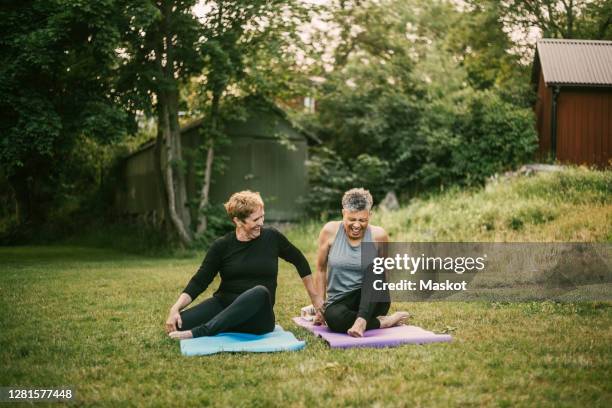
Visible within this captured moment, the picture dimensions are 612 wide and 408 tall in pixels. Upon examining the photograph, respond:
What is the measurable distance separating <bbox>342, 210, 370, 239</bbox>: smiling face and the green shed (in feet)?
43.9

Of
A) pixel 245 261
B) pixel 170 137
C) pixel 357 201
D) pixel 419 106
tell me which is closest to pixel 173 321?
pixel 245 261

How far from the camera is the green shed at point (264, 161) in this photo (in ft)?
66.0

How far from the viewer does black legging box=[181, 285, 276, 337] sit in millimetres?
5953

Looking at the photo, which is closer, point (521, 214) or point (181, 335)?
point (181, 335)

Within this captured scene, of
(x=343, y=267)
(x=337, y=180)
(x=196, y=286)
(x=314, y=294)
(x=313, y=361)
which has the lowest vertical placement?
(x=313, y=361)

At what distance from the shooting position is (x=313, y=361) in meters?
5.06

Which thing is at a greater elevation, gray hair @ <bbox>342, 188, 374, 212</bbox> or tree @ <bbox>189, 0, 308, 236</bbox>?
tree @ <bbox>189, 0, 308, 236</bbox>

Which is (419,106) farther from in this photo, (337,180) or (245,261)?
(245,261)

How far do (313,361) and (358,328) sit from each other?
961 mm

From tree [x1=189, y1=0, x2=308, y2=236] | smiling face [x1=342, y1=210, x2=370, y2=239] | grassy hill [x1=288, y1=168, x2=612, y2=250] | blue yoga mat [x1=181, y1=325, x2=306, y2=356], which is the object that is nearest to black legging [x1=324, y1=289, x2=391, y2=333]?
blue yoga mat [x1=181, y1=325, x2=306, y2=356]

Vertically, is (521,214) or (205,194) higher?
(205,194)

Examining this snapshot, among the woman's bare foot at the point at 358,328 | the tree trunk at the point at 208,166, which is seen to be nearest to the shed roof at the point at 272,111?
the tree trunk at the point at 208,166

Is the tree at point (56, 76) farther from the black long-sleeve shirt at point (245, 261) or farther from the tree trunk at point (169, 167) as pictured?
the black long-sleeve shirt at point (245, 261)

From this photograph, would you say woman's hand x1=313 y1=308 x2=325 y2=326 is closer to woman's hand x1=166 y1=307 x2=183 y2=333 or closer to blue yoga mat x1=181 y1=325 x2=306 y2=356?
blue yoga mat x1=181 y1=325 x2=306 y2=356
